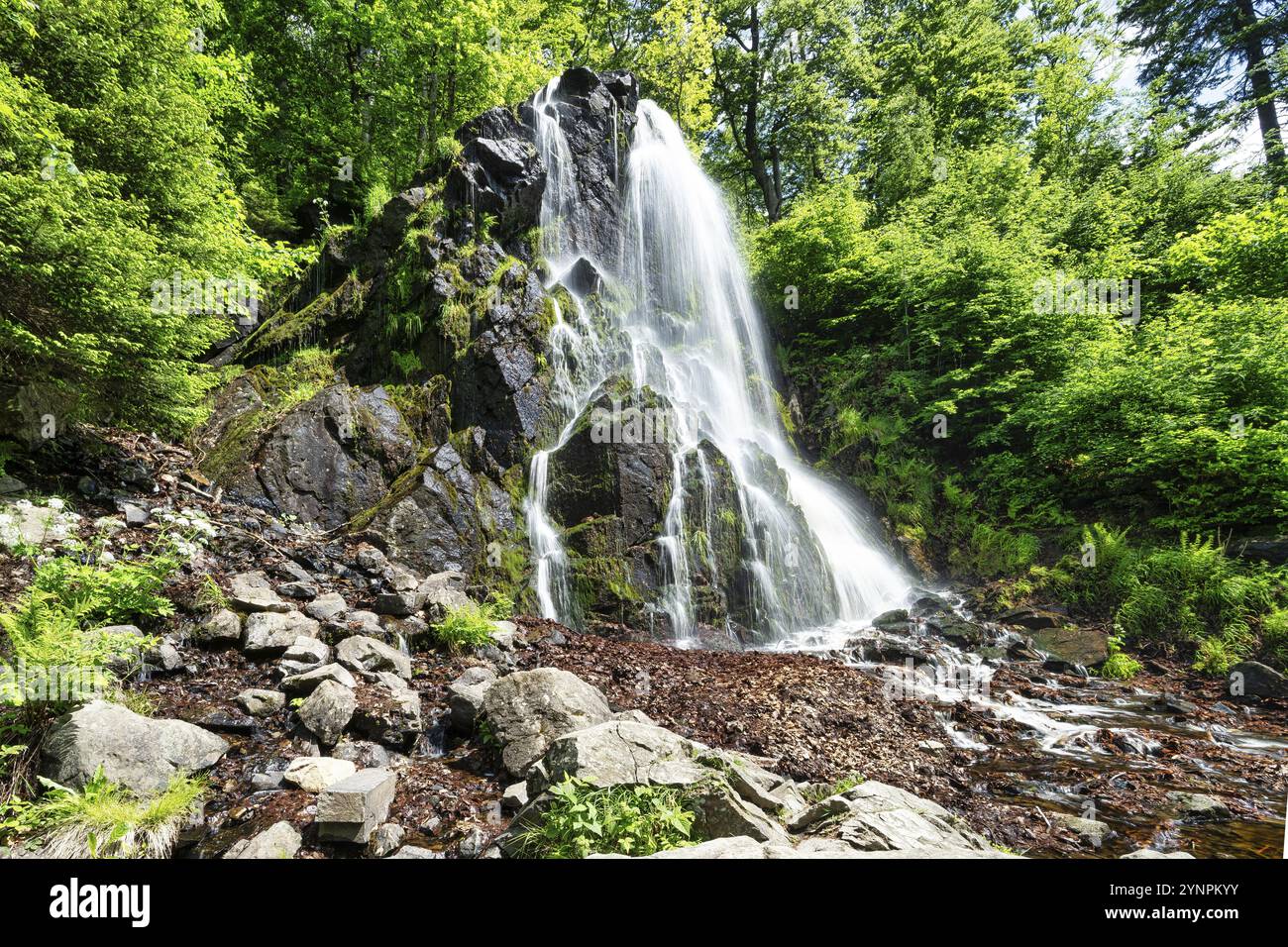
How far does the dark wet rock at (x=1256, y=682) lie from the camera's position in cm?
830

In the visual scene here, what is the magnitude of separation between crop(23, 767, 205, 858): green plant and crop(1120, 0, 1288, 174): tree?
28209 millimetres

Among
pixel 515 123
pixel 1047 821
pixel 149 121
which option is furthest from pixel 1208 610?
pixel 515 123

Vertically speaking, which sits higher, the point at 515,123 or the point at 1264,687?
the point at 515,123

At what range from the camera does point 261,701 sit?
5109mm

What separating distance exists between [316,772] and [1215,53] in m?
32.1

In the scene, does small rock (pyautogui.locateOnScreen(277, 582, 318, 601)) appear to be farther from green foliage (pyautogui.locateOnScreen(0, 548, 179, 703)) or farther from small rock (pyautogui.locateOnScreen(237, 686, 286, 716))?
small rock (pyautogui.locateOnScreen(237, 686, 286, 716))

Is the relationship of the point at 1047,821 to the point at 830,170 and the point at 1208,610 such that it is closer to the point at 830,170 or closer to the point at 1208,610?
the point at 1208,610

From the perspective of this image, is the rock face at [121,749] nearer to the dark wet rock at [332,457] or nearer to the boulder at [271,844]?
the boulder at [271,844]

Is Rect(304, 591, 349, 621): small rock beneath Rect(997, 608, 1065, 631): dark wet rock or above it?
above

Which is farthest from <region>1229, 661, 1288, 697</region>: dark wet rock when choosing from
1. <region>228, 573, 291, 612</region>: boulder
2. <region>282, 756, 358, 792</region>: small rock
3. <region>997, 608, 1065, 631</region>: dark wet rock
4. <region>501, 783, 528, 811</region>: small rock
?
<region>228, 573, 291, 612</region>: boulder

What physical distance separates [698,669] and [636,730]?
4.06m

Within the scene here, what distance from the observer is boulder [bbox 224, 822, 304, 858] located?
349 centimetres

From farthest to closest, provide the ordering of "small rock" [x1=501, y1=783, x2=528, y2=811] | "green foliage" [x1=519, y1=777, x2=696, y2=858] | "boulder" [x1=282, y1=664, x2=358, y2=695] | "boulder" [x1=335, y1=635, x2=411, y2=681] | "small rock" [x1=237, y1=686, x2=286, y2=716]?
"boulder" [x1=335, y1=635, x2=411, y2=681] < "boulder" [x1=282, y1=664, x2=358, y2=695] < "small rock" [x1=237, y1=686, x2=286, y2=716] < "small rock" [x1=501, y1=783, x2=528, y2=811] < "green foliage" [x1=519, y1=777, x2=696, y2=858]
